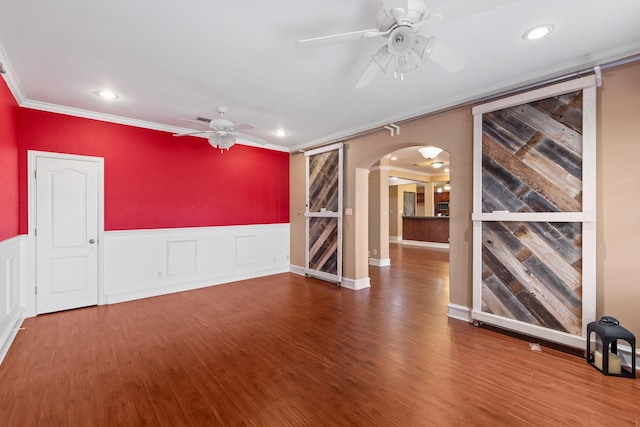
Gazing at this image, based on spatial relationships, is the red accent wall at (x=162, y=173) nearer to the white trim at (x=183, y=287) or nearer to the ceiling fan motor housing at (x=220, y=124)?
the white trim at (x=183, y=287)

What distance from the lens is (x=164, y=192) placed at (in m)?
4.67

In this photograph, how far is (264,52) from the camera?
2518 millimetres

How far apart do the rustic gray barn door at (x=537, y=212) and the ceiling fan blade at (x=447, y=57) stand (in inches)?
56.0

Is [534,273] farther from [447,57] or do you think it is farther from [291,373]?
[291,373]

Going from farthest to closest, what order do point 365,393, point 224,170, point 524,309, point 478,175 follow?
point 224,170, point 478,175, point 524,309, point 365,393

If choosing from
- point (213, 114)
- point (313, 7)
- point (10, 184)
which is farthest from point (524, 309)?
point (10, 184)

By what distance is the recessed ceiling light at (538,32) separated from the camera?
217 centimetres

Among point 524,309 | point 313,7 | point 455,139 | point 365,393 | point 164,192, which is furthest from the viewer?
point 164,192

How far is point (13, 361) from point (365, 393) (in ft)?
10.5

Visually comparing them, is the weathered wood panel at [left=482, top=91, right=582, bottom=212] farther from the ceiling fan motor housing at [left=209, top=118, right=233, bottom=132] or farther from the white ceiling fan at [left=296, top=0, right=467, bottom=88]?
the ceiling fan motor housing at [left=209, top=118, right=233, bottom=132]

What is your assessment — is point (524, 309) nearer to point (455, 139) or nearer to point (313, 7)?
point (455, 139)

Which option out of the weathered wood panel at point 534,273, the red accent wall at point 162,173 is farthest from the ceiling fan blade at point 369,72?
the red accent wall at point 162,173

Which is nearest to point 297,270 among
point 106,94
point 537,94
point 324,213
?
point 324,213

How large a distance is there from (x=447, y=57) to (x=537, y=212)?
1.96m
